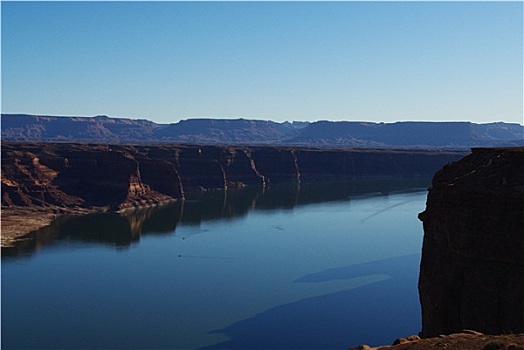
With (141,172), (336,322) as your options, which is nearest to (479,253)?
(336,322)

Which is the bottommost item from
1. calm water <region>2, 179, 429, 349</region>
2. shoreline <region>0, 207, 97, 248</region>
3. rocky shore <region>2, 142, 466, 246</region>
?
calm water <region>2, 179, 429, 349</region>

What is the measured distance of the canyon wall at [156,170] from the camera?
109 m

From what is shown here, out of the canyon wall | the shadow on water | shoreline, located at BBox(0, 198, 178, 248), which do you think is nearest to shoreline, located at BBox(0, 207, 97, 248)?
shoreline, located at BBox(0, 198, 178, 248)

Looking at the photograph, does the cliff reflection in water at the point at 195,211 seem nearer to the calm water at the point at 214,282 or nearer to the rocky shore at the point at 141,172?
the calm water at the point at 214,282

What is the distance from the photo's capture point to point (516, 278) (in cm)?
2781

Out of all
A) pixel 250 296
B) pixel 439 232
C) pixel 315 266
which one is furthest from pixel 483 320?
pixel 315 266

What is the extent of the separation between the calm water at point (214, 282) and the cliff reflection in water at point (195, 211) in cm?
52

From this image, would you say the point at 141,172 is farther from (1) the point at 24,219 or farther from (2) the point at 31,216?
(1) the point at 24,219

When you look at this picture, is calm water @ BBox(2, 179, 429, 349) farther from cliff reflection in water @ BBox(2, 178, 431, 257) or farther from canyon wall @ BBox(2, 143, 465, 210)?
canyon wall @ BBox(2, 143, 465, 210)

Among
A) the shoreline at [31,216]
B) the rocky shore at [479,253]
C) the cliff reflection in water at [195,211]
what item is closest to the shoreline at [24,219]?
the shoreline at [31,216]

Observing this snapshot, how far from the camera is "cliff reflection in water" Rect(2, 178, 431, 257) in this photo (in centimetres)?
8181

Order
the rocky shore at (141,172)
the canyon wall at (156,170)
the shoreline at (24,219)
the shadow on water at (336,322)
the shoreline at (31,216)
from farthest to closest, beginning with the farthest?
the canyon wall at (156,170) < the rocky shore at (141,172) < the shoreline at (31,216) < the shoreline at (24,219) < the shadow on water at (336,322)

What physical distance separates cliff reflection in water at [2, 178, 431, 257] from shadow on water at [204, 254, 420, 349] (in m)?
36.3

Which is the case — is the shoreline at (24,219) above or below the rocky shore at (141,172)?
below
